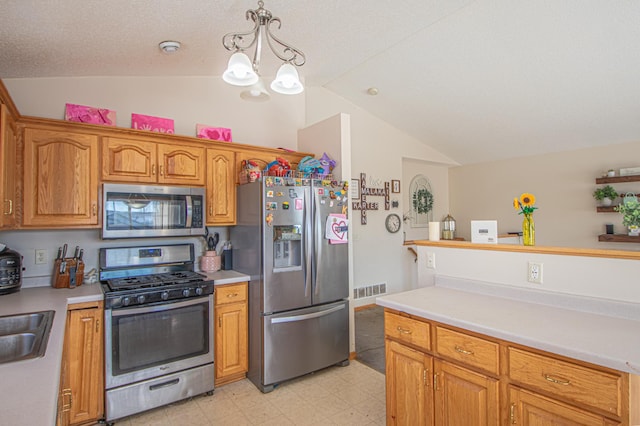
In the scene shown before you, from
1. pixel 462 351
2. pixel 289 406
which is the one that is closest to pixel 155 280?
pixel 289 406

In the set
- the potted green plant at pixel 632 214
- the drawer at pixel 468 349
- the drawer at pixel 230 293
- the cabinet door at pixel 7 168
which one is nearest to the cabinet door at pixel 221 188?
the drawer at pixel 230 293

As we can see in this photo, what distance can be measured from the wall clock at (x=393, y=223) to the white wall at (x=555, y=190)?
5.55ft

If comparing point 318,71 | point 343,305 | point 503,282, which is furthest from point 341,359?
point 318,71

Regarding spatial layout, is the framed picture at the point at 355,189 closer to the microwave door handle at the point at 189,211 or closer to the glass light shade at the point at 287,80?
the microwave door handle at the point at 189,211

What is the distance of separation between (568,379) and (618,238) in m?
4.46

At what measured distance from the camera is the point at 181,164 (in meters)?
2.91

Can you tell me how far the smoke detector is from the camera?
2496 millimetres

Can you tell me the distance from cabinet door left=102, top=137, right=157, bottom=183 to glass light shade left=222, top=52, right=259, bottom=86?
1210mm

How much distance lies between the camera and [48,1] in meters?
1.70

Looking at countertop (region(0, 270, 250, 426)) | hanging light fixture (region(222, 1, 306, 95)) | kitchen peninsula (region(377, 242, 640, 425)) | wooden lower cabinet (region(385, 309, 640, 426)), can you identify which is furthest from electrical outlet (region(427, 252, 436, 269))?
countertop (region(0, 270, 250, 426))

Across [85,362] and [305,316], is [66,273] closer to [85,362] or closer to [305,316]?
[85,362]

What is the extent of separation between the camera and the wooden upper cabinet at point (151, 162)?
2.62m

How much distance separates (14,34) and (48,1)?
17.1 inches

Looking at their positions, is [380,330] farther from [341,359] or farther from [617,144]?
[617,144]
